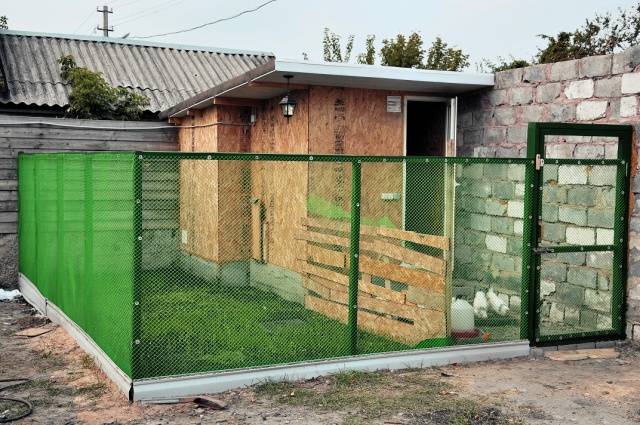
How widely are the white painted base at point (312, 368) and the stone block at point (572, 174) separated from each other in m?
1.86

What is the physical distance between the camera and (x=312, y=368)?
19.4 feet

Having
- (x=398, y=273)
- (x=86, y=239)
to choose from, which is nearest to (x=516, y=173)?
(x=398, y=273)

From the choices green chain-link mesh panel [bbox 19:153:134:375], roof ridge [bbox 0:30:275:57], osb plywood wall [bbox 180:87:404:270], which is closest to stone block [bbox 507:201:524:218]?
osb plywood wall [bbox 180:87:404:270]

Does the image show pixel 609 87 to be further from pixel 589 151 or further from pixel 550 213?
pixel 550 213

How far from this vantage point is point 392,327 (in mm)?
6535

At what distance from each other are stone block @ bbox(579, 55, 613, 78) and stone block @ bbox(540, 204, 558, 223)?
1427mm

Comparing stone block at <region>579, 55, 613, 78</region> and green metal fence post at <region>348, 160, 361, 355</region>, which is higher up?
stone block at <region>579, 55, 613, 78</region>

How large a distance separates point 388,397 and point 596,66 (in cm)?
424

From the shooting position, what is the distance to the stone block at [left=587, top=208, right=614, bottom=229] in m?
7.14

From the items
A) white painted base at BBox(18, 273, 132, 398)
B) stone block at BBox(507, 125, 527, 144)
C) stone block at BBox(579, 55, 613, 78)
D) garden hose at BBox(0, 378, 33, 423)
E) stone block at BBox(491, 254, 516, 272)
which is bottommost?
garden hose at BBox(0, 378, 33, 423)

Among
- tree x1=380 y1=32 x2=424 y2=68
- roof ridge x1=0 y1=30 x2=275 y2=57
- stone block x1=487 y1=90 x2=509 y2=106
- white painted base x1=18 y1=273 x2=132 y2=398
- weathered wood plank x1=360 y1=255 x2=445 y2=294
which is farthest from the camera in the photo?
tree x1=380 y1=32 x2=424 y2=68

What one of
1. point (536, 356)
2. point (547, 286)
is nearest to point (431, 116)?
point (547, 286)

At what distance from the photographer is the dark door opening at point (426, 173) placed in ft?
21.7

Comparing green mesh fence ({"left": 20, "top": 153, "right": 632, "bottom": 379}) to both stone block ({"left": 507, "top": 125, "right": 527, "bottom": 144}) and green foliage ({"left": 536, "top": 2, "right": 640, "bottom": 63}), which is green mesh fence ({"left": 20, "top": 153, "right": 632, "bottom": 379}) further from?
green foliage ({"left": 536, "top": 2, "right": 640, "bottom": 63})
